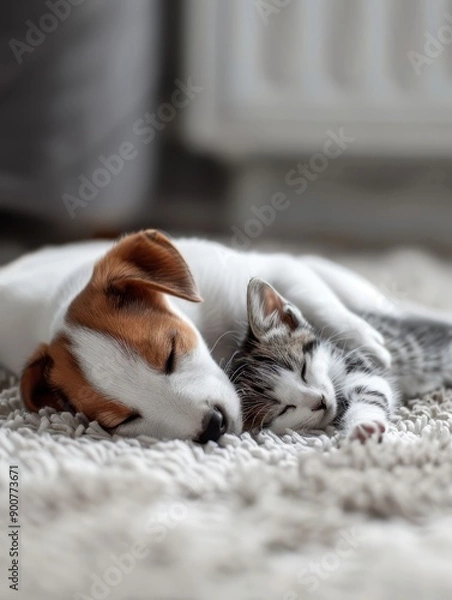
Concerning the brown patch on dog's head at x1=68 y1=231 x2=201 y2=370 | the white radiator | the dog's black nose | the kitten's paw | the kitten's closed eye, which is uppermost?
the white radiator

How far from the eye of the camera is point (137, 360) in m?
1.00

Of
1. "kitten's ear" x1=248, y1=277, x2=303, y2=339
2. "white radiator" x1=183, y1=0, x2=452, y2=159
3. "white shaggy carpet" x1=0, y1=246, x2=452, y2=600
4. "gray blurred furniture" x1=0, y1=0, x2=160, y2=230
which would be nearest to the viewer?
"white shaggy carpet" x1=0, y1=246, x2=452, y2=600

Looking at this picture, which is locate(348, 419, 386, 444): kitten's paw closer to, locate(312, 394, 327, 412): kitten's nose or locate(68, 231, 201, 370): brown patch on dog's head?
locate(312, 394, 327, 412): kitten's nose

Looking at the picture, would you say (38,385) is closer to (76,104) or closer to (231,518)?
(231,518)

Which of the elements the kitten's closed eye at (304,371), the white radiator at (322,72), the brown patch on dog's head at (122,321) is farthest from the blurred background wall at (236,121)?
the kitten's closed eye at (304,371)

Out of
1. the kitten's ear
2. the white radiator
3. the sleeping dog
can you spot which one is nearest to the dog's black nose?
the sleeping dog

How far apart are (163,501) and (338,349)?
0.50 metres

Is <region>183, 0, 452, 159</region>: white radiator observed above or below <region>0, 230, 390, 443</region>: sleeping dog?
above

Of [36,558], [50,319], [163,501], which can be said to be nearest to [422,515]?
[163,501]

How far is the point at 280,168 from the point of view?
112 inches

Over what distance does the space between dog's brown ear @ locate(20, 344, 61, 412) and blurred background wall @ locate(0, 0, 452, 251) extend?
109 cm

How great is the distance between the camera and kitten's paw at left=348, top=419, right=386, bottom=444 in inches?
36.2

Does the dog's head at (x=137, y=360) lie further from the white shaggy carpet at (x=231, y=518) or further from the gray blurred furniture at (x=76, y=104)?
the gray blurred furniture at (x=76, y=104)

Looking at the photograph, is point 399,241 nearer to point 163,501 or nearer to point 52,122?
point 52,122
